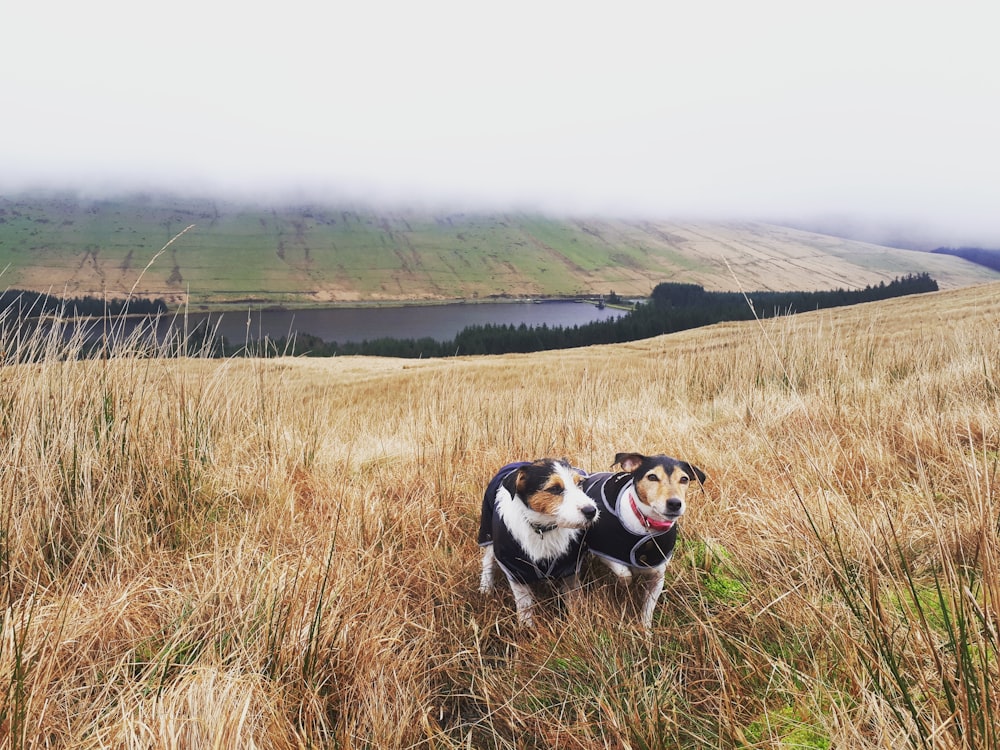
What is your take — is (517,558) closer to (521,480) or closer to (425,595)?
(521,480)

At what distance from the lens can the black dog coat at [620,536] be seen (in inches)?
117

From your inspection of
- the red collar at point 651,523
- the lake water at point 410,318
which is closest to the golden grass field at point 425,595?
the red collar at point 651,523

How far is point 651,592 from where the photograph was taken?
2840 millimetres

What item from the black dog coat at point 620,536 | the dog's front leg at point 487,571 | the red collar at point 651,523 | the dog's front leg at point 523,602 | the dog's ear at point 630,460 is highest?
the dog's ear at point 630,460

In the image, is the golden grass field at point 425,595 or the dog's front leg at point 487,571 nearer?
the golden grass field at point 425,595

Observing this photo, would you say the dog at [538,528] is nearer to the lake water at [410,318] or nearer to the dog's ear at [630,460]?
the dog's ear at [630,460]

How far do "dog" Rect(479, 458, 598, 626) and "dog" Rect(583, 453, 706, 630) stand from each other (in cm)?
20

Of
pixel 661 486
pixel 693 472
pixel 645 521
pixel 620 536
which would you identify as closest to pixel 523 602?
pixel 620 536

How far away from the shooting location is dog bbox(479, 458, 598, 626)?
9.67 ft

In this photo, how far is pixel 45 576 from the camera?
9.53ft

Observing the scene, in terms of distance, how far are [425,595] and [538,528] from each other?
827mm

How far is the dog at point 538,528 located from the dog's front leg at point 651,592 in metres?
0.44

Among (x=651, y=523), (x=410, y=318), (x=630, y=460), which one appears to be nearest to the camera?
(x=651, y=523)

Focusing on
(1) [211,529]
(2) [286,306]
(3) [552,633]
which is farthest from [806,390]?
(2) [286,306]
